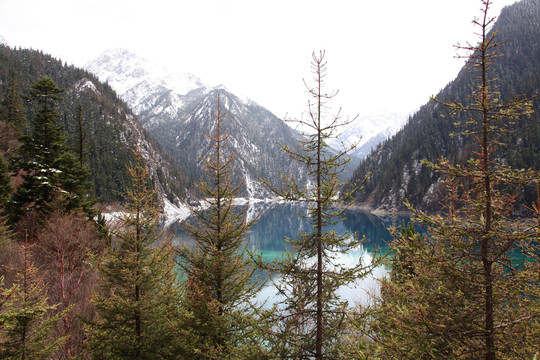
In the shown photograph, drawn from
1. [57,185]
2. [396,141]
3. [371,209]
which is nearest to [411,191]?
[371,209]

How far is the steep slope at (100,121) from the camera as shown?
100500 mm

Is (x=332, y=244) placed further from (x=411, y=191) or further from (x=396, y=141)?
(x=396, y=141)

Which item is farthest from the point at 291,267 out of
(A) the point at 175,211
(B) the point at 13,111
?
(A) the point at 175,211

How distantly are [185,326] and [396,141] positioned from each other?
179 m

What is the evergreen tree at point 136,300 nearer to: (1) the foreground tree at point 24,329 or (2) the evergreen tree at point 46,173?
(1) the foreground tree at point 24,329

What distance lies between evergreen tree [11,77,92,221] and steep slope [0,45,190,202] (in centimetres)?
7166

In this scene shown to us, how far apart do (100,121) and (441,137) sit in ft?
539

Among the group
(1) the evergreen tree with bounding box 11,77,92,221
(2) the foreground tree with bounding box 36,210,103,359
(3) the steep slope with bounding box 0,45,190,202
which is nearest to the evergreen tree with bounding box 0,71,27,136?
(1) the evergreen tree with bounding box 11,77,92,221

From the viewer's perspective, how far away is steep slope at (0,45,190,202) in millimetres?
100500

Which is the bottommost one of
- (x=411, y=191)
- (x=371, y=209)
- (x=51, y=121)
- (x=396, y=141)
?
(x=371, y=209)

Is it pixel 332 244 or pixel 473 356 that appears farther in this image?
pixel 332 244

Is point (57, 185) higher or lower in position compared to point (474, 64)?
lower

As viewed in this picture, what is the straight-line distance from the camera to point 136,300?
31.3ft

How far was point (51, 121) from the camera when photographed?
70.7ft
